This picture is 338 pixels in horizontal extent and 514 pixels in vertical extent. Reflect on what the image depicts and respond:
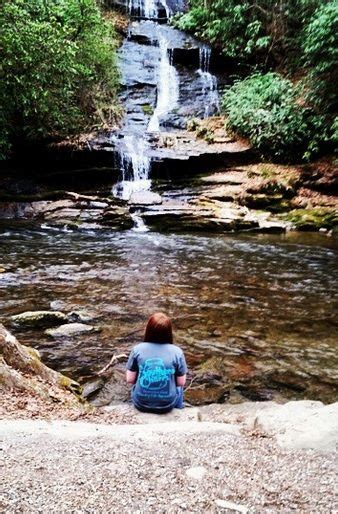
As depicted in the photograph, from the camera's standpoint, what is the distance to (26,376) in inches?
167

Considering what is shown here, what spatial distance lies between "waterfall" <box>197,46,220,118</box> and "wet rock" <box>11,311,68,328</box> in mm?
16177

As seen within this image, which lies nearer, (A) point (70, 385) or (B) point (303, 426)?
(B) point (303, 426)

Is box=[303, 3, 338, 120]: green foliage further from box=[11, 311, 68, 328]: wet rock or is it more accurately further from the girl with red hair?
the girl with red hair

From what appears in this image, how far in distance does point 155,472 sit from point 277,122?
54.3 ft

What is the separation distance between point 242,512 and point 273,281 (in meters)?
7.17

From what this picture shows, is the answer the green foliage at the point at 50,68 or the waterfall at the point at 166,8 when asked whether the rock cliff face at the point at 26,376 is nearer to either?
the green foliage at the point at 50,68

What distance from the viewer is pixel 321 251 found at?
11758 millimetres

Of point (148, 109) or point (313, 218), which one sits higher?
point (148, 109)

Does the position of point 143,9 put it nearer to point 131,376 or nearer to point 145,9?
point 145,9

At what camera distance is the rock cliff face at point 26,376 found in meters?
4.01

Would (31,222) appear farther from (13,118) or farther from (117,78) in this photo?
(117,78)

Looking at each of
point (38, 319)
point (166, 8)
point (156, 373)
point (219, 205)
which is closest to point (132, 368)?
point (156, 373)

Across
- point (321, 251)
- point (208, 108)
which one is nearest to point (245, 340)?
point (321, 251)

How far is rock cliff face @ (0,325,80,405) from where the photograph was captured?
4012mm
